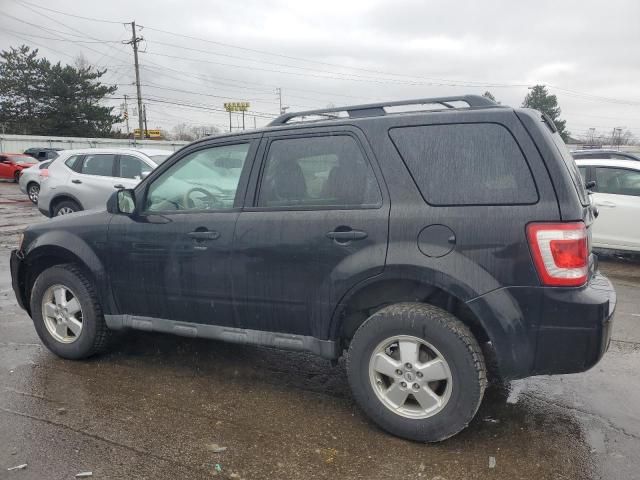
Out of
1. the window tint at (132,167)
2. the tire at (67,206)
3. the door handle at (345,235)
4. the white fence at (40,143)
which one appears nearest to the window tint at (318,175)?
the door handle at (345,235)

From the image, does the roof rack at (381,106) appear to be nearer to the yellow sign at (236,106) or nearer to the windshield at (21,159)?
the windshield at (21,159)

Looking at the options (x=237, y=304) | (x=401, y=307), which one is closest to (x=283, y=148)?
(x=237, y=304)

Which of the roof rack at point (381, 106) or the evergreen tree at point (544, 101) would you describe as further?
the evergreen tree at point (544, 101)

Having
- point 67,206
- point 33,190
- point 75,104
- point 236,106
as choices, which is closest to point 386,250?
point 67,206

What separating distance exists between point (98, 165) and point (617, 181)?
9196 millimetres

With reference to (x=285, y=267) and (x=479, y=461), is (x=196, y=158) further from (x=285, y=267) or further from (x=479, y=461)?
(x=479, y=461)

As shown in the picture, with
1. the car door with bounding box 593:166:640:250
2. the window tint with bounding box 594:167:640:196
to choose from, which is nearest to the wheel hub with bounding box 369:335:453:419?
the car door with bounding box 593:166:640:250

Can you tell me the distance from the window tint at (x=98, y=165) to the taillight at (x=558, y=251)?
9.15 m

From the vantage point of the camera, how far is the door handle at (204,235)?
11.3 feet

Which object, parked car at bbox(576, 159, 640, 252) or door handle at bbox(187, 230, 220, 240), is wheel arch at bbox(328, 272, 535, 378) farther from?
parked car at bbox(576, 159, 640, 252)

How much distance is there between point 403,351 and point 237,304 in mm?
1138

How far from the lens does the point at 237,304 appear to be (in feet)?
11.3

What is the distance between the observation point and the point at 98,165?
10297 mm

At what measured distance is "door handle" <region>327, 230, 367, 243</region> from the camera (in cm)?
300
